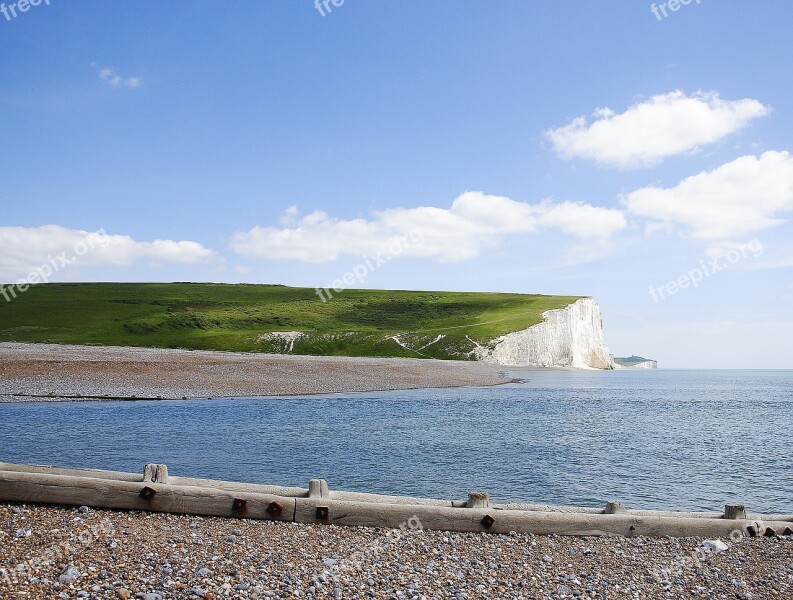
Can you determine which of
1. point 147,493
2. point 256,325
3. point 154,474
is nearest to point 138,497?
point 147,493

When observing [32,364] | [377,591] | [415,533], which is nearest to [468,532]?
[415,533]

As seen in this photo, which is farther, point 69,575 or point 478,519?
point 478,519

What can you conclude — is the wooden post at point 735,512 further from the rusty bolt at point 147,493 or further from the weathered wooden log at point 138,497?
the rusty bolt at point 147,493

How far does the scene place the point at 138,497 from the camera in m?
12.7

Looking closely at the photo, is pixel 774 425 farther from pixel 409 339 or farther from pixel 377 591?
pixel 409 339

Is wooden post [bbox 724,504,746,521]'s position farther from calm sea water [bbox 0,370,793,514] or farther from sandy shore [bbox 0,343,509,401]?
sandy shore [bbox 0,343,509,401]

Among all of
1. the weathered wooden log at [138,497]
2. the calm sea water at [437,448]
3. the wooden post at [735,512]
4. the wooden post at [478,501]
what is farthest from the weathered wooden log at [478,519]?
the calm sea water at [437,448]

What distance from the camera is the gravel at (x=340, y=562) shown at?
9531 millimetres

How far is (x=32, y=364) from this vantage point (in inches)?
2391

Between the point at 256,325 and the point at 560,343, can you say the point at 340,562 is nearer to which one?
the point at 560,343

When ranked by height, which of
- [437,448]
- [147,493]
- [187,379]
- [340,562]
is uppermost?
[147,493]

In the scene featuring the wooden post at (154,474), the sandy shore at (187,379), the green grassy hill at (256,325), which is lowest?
the sandy shore at (187,379)

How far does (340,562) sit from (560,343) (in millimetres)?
152259

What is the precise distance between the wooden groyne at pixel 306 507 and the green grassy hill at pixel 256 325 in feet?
403
